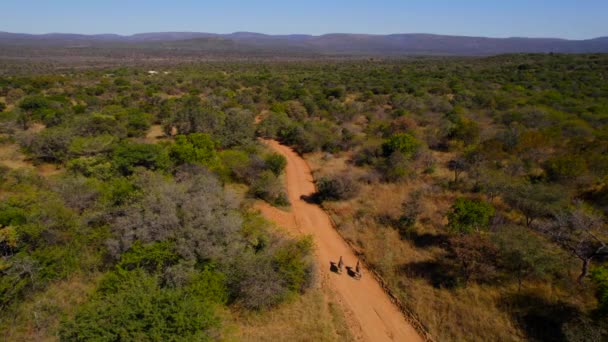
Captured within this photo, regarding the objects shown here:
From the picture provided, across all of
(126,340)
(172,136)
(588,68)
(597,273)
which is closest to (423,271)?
(597,273)

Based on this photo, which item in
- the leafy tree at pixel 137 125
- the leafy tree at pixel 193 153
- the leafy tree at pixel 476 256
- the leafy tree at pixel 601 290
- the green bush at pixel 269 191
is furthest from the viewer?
the leafy tree at pixel 137 125

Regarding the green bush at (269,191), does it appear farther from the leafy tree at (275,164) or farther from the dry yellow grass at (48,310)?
the dry yellow grass at (48,310)

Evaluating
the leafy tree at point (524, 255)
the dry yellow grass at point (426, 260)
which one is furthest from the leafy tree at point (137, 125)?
the leafy tree at point (524, 255)

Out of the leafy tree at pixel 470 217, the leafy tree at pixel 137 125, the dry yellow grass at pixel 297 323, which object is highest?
the leafy tree at pixel 137 125

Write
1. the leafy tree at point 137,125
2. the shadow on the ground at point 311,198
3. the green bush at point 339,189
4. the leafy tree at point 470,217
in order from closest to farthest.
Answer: the leafy tree at point 470,217
the green bush at point 339,189
the shadow on the ground at point 311,198
the leafy tree at point 137,125

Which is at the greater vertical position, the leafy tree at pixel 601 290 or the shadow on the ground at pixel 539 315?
the leafy tree at pixel 601 290

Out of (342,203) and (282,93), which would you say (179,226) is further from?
(282,93)

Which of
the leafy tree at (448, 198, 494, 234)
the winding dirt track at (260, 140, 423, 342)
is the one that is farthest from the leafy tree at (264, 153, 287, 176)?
the leafy tree at (448, 198, 494, 234)

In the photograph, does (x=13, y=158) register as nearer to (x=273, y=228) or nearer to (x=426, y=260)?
(x=273, y=228)
